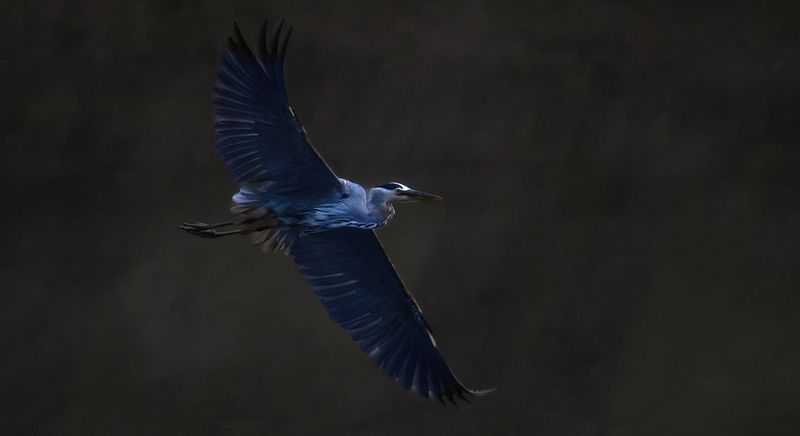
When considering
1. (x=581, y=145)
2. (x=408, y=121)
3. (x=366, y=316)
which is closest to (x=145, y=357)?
(x=366, y=316)

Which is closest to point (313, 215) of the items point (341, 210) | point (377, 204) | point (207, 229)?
point (341, 210)

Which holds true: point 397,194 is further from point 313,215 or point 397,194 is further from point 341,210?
point 313,215

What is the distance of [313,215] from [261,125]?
0.45 metres

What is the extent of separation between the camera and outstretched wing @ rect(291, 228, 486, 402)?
583 cm

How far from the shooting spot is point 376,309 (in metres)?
5.89

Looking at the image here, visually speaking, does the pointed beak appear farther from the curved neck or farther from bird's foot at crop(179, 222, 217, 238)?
bird's foot at crop(179, 222, 217, 238)

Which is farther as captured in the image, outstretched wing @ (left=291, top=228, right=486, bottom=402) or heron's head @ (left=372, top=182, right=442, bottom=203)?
outstretched wing @ (left=291, top=228, right=486, bottom=402)

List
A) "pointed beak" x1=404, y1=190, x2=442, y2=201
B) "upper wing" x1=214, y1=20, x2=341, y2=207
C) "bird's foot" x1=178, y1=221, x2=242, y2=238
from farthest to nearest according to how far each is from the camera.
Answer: "pointed beak" x1=404, y1=190, x2=442, y2=201 < "bird's foot" x1=178, y1=221, x2=242, y2=238 < "upper wing" x1=214, y1=20, x2=341, y2=207

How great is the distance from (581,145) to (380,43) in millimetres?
1290

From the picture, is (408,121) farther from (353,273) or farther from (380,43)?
(353,273)

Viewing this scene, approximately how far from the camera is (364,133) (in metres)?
7.81

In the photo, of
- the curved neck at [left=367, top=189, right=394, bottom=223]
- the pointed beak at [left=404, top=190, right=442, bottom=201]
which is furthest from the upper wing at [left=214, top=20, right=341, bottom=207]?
the pointed beak at [left=404, top=190, right=442, bottom=201]

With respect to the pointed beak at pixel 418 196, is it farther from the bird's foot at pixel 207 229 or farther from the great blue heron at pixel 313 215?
the bird's foot at pixel 207 229

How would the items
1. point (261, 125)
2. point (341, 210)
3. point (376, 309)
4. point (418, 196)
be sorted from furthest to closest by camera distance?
1. point (376, 309)
2. point (418, 196)
3. point (341, 210)
4. point (261, 125)
